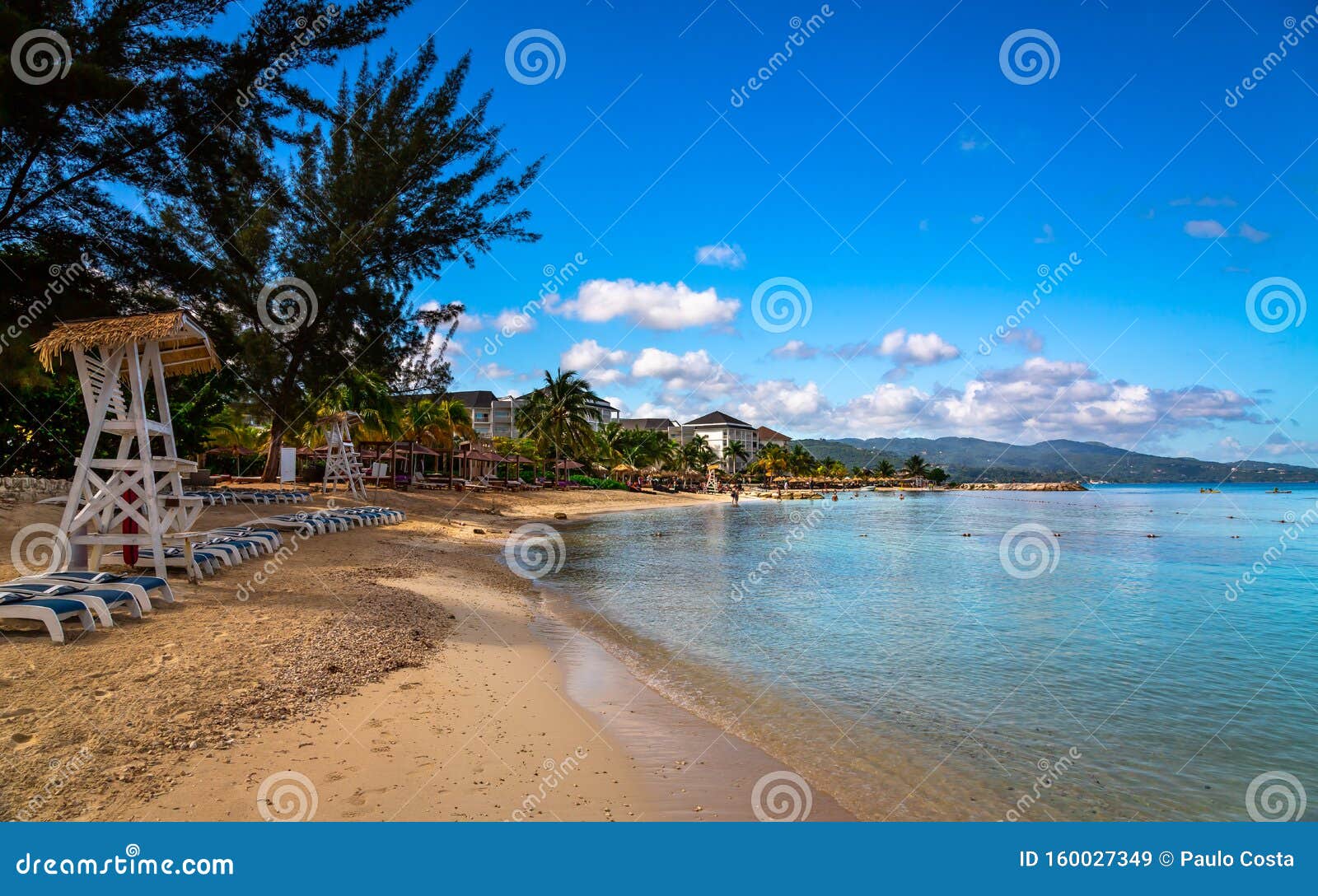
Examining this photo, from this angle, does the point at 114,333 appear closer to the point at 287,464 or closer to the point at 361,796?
the point at 361,796

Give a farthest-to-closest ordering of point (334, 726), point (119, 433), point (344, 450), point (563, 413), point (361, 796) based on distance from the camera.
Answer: point (563, 413), point (344, 450), point (119, 433), point (334, 726), point (361, 796)

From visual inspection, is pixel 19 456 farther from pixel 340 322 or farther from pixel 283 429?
pixel 340 322

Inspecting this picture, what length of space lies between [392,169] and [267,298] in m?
4.02

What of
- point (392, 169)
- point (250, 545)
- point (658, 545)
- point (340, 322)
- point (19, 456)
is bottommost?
point (658, 545)

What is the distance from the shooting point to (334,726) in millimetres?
5289

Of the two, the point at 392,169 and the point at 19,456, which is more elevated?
the point at 392,169

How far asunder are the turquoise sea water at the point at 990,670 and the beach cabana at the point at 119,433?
21.3 feet

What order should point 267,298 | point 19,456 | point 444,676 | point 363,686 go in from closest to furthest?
point 363,686 → point 444,676 → point 267,298 → point 19,456

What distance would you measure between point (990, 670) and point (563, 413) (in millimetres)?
54903

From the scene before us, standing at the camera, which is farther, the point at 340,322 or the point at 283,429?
the point at 283,429

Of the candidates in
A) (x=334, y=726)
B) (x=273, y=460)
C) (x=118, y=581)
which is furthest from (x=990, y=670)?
(x=273, y=460)

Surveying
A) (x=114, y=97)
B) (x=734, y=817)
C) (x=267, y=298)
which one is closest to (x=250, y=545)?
(x=267, y=298)

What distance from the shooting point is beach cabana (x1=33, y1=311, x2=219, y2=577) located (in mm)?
8008

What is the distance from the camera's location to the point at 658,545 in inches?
1067
